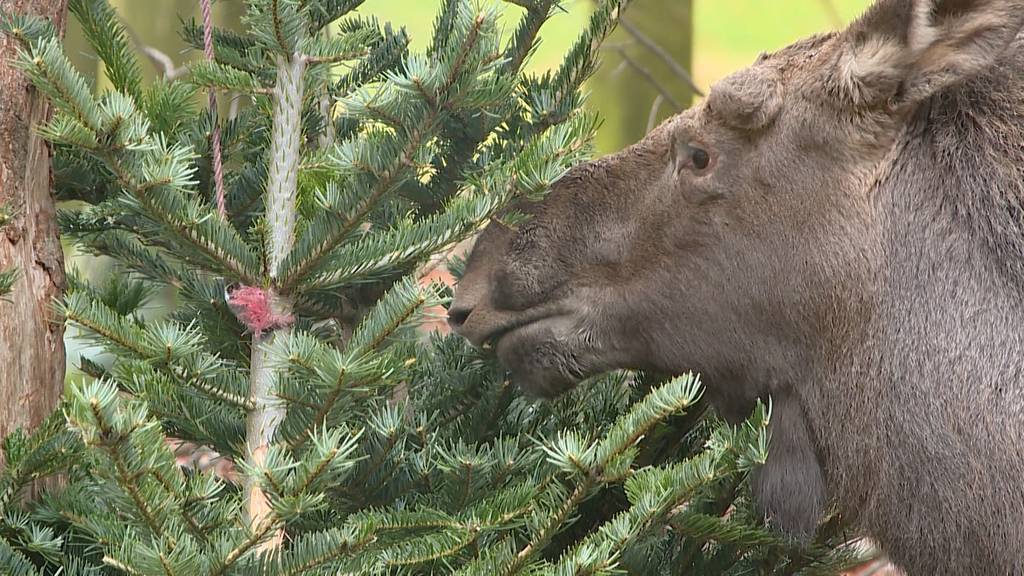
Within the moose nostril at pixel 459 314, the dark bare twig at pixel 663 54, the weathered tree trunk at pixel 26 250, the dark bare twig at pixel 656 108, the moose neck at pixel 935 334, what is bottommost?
the moose neck at pixel 935 334

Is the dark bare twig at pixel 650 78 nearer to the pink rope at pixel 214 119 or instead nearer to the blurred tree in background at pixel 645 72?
the blurred tree in background at pixel 645 72

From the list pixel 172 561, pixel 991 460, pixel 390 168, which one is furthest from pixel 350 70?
pixel 991 460

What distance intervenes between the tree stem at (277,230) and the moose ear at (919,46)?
4.24 ft

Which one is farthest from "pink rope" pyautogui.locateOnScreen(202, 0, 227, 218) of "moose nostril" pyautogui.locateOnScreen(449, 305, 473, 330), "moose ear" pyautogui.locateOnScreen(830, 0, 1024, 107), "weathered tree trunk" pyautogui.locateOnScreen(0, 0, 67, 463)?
"moose ear" pyautogui.locateOnScreen(830, 0, 1024, 107)

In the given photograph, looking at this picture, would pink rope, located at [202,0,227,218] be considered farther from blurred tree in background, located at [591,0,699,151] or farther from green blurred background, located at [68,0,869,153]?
blurred tree in background, located at [591,0,699,151]

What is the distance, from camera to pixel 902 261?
2.92 metres

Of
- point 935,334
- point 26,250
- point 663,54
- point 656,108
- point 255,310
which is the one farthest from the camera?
point 663,54

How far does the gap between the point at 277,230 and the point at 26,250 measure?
618 millimetres

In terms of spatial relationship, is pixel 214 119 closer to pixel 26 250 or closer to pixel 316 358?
pixel 26 250

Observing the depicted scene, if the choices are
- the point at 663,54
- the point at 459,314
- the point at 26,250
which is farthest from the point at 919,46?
the point at 663,54

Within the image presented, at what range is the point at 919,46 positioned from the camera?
2.73 m

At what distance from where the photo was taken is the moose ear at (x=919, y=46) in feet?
8.84

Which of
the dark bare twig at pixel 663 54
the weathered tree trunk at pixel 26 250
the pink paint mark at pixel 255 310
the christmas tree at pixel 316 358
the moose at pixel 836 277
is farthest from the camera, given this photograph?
the dark bare twig at pixel 663 54

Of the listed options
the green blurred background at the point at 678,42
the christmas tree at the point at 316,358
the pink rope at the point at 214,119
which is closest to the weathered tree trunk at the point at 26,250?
the christmas tree at the point at 316,358
